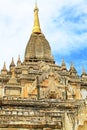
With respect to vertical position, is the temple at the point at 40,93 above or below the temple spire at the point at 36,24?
below

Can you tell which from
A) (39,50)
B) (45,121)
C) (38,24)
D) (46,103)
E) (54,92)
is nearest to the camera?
(45,121)

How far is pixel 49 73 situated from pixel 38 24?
13.6 m

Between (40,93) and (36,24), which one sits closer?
(40,93)

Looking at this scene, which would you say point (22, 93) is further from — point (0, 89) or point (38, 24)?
point (38, 24)

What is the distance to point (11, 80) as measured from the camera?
118 feet

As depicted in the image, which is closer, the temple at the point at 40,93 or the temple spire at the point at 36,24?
the temple at the point at 40,93

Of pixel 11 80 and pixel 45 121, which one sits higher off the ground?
pixel 11 80

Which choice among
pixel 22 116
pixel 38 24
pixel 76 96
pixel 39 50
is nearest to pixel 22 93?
pixel 76 96

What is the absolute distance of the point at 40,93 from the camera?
34.2 m

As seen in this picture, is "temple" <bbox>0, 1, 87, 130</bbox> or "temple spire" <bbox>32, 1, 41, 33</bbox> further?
"temple spire" <bbox>32, 1, 41, 33</bbox>

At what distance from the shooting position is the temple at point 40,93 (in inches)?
611

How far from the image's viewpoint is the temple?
15.5 meters

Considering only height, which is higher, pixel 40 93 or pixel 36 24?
pixel 36 24

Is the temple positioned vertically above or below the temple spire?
below
